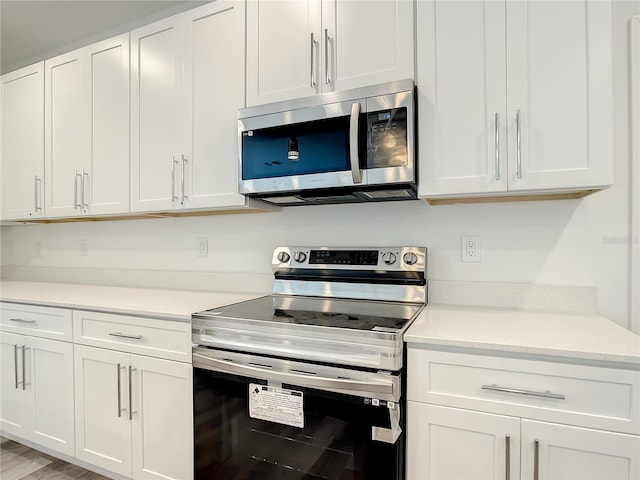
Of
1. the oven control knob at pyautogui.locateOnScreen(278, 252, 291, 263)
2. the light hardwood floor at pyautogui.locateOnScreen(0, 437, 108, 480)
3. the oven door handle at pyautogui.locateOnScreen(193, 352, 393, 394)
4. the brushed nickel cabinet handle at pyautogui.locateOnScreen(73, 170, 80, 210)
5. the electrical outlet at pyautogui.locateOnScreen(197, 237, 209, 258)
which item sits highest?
the brushed nickel cabinet handle at pyautogui.locateOnScreen(73, 170, 80, 210)

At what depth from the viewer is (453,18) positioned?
4.53 ft

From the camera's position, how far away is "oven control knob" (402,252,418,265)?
66.1 inches

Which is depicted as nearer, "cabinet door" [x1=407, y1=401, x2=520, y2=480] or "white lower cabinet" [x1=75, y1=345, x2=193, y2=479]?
"cabinet door" [x1=407, y1=401, x2=520, y2=480]

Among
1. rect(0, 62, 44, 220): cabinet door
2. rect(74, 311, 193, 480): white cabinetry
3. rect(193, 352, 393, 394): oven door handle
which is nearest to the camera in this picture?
rect(193, 352, 393, 394): oven door handle

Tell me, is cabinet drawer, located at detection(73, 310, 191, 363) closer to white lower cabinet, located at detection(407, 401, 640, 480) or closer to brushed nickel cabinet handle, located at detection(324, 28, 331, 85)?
white lower cabinet, located at detection(407, 401, 640, 480)

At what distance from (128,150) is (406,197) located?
1.65m

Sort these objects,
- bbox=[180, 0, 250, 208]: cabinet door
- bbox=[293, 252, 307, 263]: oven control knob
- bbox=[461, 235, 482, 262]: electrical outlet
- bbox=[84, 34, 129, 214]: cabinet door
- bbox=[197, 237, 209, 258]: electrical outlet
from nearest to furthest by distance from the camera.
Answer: bbox=[461, 235, 482, 262]: electrical outlet → bbox=[180, 0, 250, 208]: cabinet door → bbox=[293, 252, 307, 263]: oven control knob → bbox=[84, 34, 129, 214]: cabinet door → bbox=[197, 237, 209, 258]: electrical outlet

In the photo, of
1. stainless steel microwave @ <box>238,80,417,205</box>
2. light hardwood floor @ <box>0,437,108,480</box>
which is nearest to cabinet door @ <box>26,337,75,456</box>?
light hardwood floor @ <box>0,437,108,480</box>

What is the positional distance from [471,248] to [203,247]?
1.58 meters

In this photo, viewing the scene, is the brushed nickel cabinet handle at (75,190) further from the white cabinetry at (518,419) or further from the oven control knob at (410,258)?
the white cabinetry at (518,419)

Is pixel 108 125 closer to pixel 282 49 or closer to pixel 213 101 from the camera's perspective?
pixel 213 101

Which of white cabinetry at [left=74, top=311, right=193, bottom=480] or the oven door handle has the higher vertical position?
the oven door handle

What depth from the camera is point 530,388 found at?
1.04 m

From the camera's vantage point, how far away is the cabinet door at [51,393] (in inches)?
72.4
